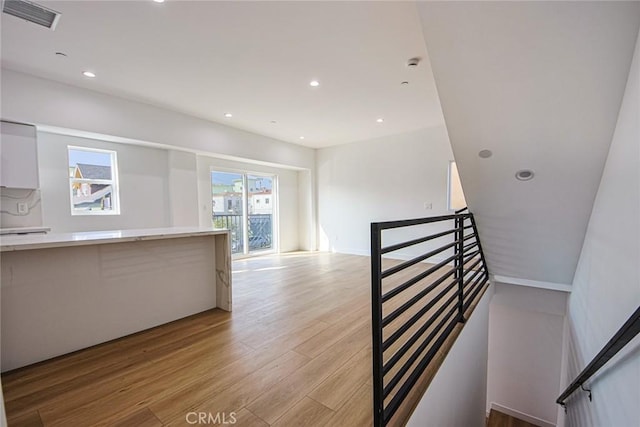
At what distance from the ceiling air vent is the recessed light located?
4108mm

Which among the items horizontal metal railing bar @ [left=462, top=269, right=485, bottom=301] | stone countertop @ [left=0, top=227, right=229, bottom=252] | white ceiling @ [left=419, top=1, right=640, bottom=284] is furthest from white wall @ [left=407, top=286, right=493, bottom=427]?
stone countertop @ [left=0, top=227, right=229, bottom=252]

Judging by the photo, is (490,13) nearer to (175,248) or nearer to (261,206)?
(175,248)

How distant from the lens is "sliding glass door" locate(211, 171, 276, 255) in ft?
18.8

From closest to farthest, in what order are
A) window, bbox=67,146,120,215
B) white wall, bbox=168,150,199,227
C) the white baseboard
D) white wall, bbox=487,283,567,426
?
window, bbox=67,146,120,215 → white wall, bbox=487,283,567,426 → the white baseboard → white wall, bbox=168,150,199,227

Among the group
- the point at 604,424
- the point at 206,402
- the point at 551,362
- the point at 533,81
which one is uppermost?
the point at 533,81

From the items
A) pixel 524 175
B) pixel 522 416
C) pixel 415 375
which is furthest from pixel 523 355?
pixel 415 375

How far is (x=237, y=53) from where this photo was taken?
273 centimetres

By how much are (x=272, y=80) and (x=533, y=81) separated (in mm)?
2604

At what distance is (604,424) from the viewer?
5.70ft

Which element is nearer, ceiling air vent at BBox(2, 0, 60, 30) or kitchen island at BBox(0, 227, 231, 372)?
kitchen island at BBox(0, 227, 231, 372)

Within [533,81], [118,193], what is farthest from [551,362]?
[118,193]

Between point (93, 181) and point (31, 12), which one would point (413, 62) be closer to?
point (31, 12)

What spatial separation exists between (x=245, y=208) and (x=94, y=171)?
278 centimetres

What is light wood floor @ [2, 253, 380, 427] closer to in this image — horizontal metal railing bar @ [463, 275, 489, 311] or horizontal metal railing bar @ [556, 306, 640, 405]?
horizontal metal railing bar @ [463, 275, 489, 311]
